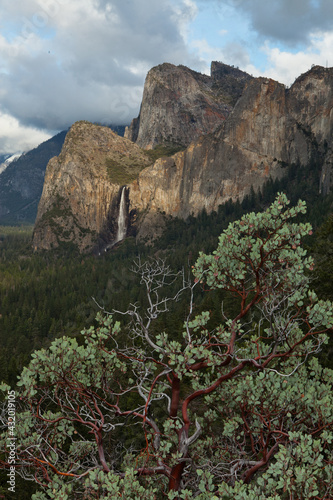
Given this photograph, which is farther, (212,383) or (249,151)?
(249,151)

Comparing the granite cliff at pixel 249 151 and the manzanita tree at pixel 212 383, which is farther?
the granite cliff at pixel 249 151

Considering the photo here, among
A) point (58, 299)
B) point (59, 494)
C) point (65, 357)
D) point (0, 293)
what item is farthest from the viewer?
point (0, 293)

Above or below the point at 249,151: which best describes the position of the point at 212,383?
below

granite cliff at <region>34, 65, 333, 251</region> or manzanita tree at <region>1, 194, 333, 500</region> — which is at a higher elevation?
granite cliff at <region>34, 65, 333, 251</region>

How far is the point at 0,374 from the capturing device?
54.4m

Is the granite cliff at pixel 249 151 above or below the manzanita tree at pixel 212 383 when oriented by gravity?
above

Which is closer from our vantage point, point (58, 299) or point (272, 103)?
point (58, 299)

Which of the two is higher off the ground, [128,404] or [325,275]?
[325,275]

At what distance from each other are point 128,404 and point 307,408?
80.8ft

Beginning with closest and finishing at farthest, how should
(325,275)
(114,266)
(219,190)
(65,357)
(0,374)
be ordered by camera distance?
(65,357) < (325,275) < (0,374) < (114,266) < (219,190)

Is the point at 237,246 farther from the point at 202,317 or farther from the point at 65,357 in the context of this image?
the point at 65,357

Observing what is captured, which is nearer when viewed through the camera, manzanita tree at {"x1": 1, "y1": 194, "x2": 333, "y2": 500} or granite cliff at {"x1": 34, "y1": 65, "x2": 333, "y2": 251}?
manzanita tree at {"x1": 1, "y1": 194, "x2": 333, "y2": 500}

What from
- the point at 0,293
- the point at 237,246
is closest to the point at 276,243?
the point at 237,246

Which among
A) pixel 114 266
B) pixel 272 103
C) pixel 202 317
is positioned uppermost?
pixel 272 103
